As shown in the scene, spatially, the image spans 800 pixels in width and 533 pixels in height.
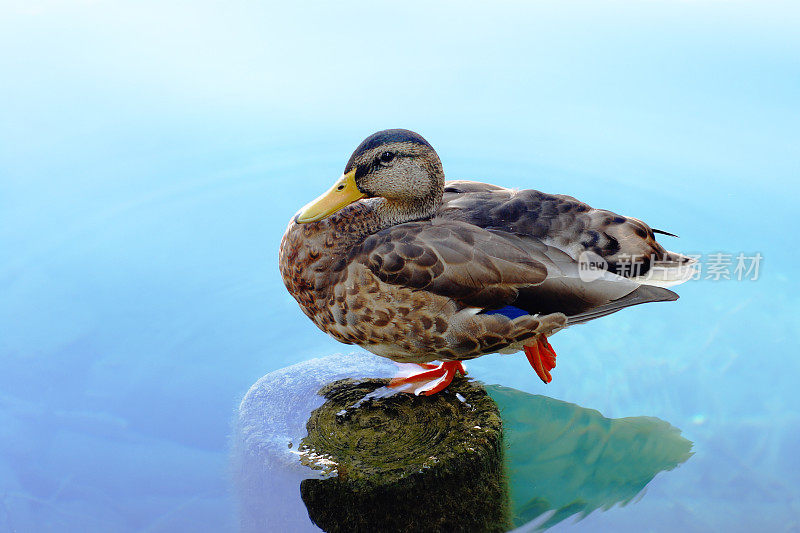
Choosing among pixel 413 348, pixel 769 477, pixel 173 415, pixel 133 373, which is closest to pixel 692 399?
pixel 769 477

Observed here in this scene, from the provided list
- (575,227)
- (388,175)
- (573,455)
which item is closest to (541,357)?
(573,455)

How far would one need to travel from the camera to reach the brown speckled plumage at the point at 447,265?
290 centimetres

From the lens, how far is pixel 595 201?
509cm

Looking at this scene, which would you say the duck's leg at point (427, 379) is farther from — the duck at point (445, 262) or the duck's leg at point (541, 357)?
the duck's leg at point (541, 357)

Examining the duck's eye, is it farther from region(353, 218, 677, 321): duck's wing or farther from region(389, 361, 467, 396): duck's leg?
region(389, 361, 467, 396): duck's leg

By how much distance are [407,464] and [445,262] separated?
0.79 meters

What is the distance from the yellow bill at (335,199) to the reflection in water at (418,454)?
83cm

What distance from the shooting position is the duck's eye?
297 cm

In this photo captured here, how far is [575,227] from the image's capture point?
10.2ft

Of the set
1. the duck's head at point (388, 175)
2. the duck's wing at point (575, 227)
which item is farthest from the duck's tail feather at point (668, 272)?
the duck's head at point (388, 175)

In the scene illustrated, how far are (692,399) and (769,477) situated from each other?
509 millimetres

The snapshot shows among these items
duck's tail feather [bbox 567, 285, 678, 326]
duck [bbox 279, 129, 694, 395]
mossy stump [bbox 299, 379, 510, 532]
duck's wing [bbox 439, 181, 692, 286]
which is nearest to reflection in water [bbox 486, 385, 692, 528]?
mossy stump [bbox 299, 379, 510, 532]

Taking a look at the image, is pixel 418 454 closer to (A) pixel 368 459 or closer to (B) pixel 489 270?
(A) pixel 368 459

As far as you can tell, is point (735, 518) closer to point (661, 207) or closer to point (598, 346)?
point (598, 346)
